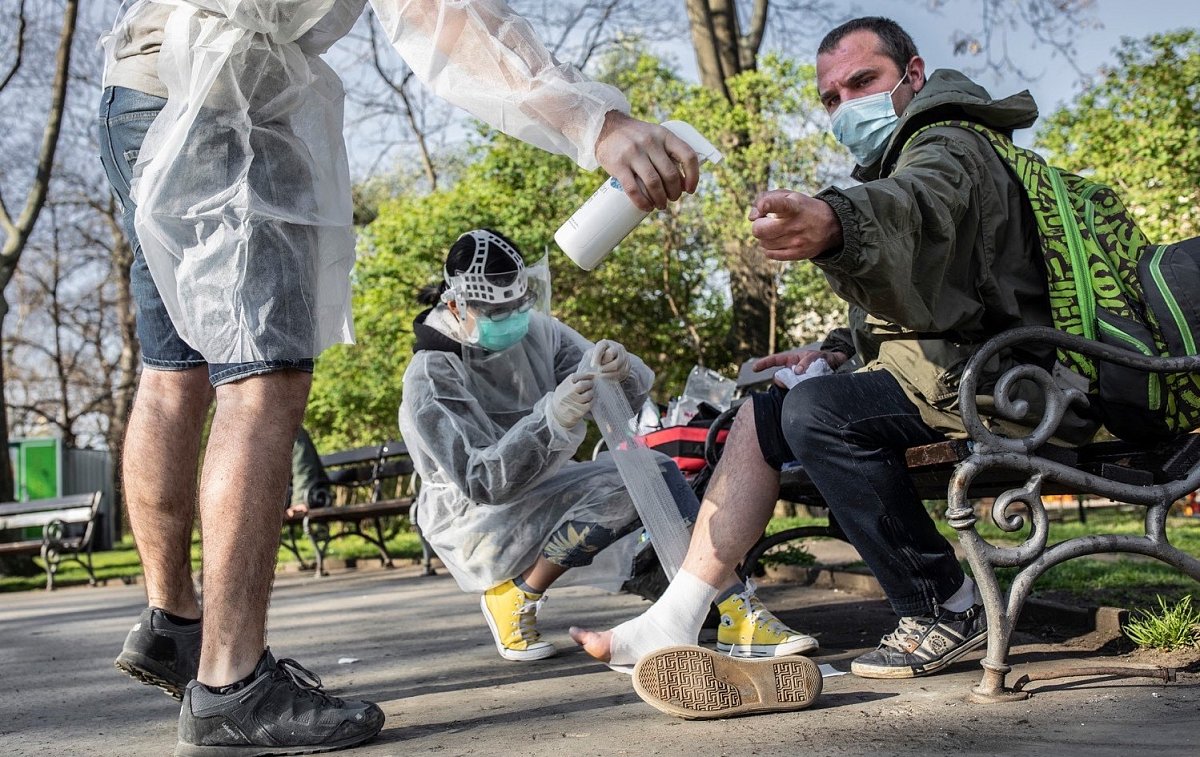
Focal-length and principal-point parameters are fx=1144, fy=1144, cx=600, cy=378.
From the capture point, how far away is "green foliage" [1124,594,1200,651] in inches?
112

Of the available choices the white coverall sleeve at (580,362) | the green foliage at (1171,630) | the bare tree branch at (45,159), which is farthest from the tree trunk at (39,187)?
the green foliage at (1171,630)

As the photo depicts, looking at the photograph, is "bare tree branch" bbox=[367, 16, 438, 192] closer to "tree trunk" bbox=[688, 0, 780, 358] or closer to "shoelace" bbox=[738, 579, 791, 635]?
"tree trunk" bbox=[688, 0, 780, 358]

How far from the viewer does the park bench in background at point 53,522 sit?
1061 cm

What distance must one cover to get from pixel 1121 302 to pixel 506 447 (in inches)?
69.7

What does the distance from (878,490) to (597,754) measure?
3.12ft

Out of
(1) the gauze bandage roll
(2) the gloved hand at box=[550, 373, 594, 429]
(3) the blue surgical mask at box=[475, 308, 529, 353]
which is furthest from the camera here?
(3) the blue surgical mask at box=[475, 308, 529, 353]

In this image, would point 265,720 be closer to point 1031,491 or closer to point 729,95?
point 1031,491

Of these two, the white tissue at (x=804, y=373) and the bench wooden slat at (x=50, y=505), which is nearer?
the white tissue at (x=804, y=373)

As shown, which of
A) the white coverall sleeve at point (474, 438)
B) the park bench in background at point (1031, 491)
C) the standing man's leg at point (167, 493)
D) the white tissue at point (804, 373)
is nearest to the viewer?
the park bench in background at point (1031, 491)

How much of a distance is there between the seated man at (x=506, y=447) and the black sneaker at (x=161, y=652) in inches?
40.0

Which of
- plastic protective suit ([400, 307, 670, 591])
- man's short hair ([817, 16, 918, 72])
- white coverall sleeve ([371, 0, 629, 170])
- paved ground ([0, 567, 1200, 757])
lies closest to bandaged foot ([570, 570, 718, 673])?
paved ground ([0, 567, 1200, 757])

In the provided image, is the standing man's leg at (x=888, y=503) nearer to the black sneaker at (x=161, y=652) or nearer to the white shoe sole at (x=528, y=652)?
the white shoe sole at (x=528, y=652)

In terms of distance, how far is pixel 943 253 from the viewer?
2328 mm

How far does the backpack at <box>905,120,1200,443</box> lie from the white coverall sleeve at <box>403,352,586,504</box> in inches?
58.4
